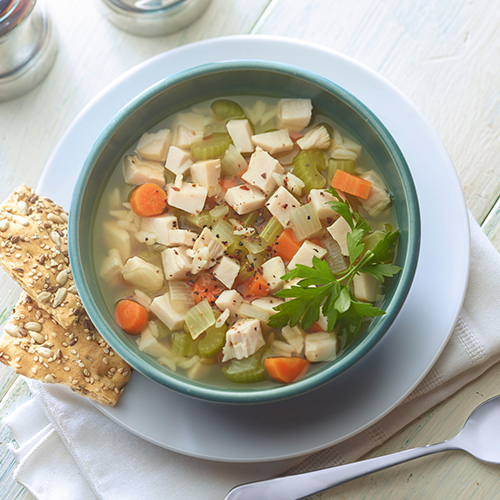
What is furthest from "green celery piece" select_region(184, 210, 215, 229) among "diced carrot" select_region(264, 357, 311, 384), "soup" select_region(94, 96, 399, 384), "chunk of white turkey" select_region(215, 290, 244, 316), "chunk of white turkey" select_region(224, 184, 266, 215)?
"diced carrot" select_region(264, 357, 311, 384)

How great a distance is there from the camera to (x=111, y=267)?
227 centimetres

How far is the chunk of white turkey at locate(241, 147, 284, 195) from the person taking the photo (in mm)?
2248

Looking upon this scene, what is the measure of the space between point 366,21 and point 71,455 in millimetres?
2669

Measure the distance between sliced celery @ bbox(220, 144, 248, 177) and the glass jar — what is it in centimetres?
123

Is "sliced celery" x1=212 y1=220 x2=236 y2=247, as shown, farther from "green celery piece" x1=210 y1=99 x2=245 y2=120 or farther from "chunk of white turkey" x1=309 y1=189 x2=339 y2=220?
"green celery piece" x1=210 y1=99 x2=245 y2=120

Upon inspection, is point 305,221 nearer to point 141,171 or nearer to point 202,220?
point 202,220

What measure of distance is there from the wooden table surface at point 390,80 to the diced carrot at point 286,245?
1.03 metres

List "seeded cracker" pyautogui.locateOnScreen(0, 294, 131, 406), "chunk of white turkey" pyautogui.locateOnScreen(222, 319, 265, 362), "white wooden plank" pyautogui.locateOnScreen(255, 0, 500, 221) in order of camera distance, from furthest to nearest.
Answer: "white wooden plank" pyautogui.locateOnScreen(255, 0, 500, 221) < "seeded cracker" pyautogui.locateOnScreen(0, 294, 131, 406) < "chunk of white turkey" pyautogui.locateOnScreen(222, 319, 265, 362)

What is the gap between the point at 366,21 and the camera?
274 centimetres

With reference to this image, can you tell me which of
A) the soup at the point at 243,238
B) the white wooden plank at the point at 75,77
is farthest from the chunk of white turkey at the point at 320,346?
the white wooden plank at the point at 75,77

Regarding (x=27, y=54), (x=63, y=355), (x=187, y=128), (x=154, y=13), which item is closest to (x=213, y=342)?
(x=63, y=355)

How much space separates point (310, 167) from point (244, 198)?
1.09 ft

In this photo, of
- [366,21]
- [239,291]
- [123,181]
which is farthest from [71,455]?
[366,21]

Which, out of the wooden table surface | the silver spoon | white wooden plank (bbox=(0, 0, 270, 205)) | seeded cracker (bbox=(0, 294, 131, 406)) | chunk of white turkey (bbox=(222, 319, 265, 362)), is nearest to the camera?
chunk of white turkey (bbox=(222, 319, 265, 362))
